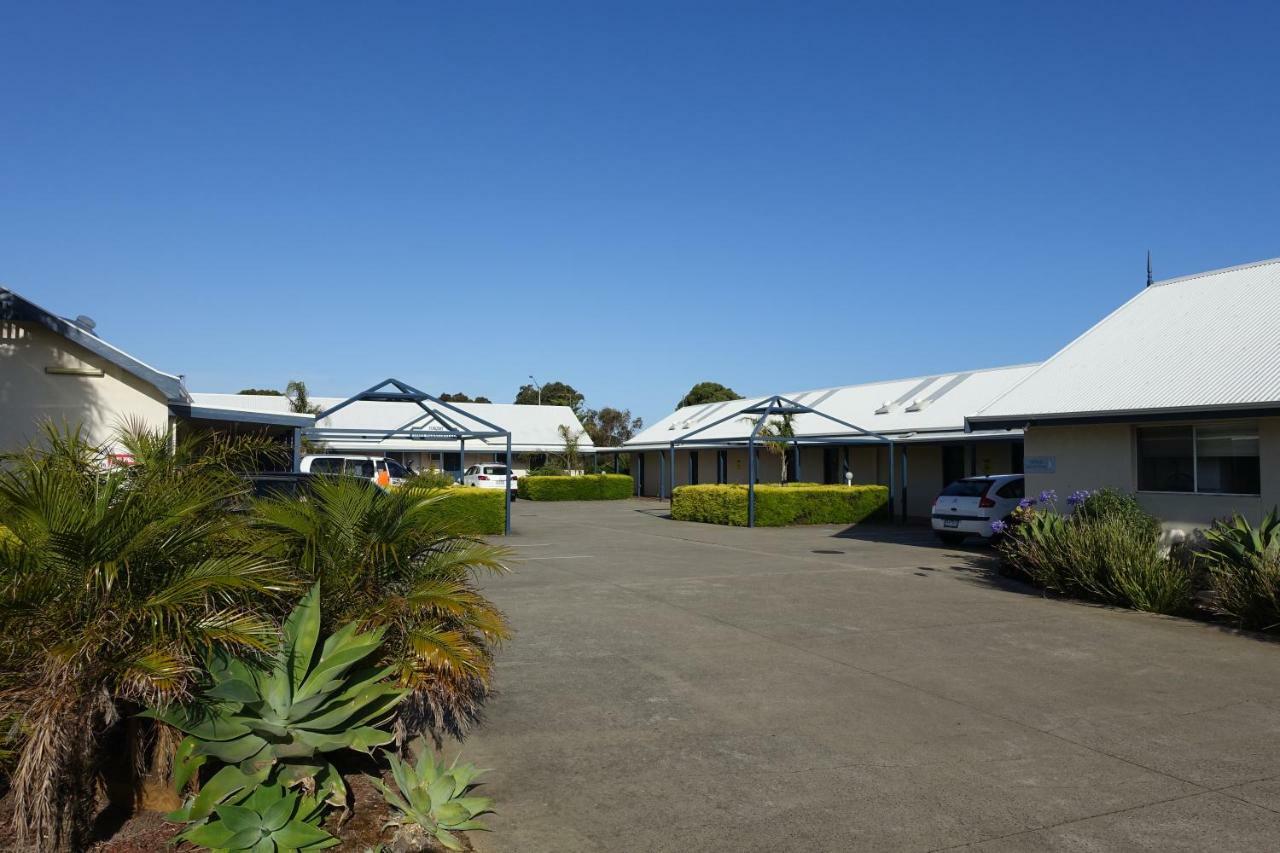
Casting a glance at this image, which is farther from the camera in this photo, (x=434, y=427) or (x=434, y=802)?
(x=434, y=427)

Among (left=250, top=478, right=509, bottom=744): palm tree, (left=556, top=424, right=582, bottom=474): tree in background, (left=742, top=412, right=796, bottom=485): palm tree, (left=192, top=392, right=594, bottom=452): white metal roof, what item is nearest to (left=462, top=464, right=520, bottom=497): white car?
(left=192, top=392, right=594, bottom=452): white metal roof

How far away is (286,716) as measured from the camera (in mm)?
4727

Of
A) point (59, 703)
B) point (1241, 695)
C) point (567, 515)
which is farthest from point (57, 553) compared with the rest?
point (567, 515)

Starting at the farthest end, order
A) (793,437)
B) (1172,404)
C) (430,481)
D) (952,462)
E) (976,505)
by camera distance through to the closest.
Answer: (793,437)
(952,462)
(976,505)
(1172,404)
(430,481)

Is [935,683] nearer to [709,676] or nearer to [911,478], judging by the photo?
[709,676]

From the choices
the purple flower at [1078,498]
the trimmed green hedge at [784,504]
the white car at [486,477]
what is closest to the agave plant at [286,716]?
the purple flower at [1078,498]

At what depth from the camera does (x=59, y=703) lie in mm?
4230

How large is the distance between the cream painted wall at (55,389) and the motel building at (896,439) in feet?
44.3

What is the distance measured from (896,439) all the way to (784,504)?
437cm

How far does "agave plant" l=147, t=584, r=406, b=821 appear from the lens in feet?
15.0

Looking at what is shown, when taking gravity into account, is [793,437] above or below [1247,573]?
above

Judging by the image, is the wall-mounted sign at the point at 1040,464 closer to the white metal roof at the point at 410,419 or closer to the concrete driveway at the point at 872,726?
Answer: the concrete driveway at the point at 872,726

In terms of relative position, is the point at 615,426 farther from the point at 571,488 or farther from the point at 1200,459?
the point at 1200,459

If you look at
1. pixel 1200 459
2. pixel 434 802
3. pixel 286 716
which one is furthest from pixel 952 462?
pixel 286 716
